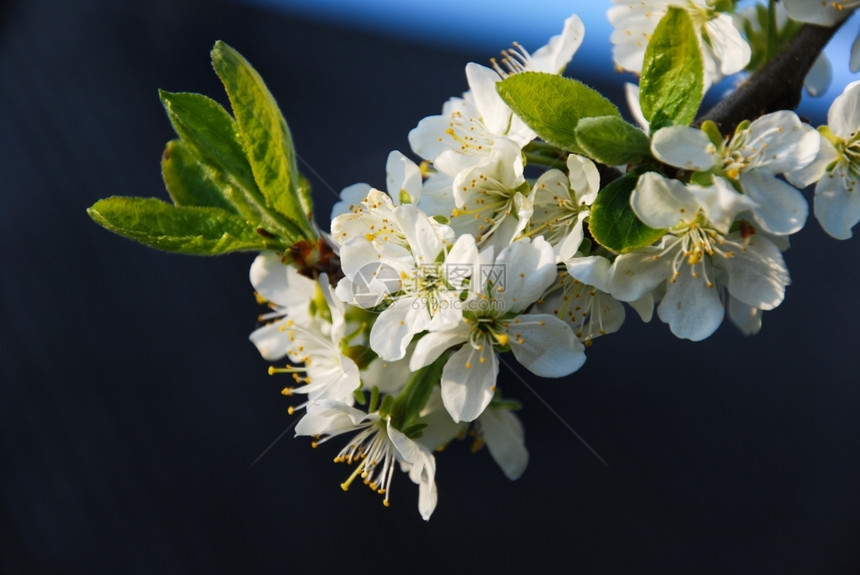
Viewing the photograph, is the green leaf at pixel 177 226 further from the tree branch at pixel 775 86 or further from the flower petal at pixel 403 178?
the tree branch at pixel 775 86

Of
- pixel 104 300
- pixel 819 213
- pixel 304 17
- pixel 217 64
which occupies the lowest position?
pixel 104 300

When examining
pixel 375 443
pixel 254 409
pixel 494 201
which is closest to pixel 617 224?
pixel 494 201

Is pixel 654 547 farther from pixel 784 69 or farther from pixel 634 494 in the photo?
pixel 784 69

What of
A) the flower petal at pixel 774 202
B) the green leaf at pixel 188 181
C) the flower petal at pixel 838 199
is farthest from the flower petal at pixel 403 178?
the flower petal at pixel 838 199

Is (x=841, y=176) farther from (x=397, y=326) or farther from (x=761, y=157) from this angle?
(x=397, y=326)

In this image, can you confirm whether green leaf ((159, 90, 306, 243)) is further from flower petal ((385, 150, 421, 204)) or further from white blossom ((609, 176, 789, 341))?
white blossom ((609, 176, 789, 341))

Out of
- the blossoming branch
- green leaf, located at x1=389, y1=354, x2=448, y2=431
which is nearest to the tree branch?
the blossoming branch

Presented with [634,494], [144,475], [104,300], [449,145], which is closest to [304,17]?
[104,300]
